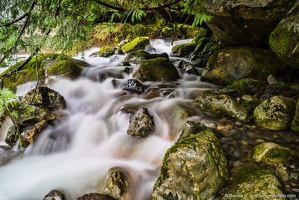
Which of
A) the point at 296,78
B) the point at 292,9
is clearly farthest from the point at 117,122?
the point at 296,78

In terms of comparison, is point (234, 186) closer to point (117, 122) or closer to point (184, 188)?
point (184, 188)

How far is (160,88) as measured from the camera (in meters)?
6.70

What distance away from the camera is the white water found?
378 centimetres

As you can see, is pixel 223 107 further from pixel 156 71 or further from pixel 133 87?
pixel 156 71

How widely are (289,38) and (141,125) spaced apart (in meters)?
3.61

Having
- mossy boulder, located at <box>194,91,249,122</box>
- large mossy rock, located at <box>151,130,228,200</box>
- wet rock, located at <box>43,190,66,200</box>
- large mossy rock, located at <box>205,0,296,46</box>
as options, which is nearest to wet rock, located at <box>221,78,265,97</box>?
mossy boulder, located at <box>194,91,249,122</box>

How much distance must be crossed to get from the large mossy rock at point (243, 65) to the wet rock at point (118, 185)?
4.53 m

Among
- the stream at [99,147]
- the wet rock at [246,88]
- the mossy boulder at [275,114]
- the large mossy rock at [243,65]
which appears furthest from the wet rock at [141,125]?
the large mossy rock at [243,65]

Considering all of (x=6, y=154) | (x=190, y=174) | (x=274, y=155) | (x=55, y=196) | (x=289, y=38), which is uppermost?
(x=289, y=38)

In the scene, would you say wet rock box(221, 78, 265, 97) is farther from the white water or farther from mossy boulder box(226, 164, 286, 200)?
mossy boulder box(226, 164, 286, 200)

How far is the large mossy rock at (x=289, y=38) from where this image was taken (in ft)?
14.5

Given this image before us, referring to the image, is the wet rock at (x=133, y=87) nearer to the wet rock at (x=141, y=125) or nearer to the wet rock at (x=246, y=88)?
the wet rock at (x=141, y=125)

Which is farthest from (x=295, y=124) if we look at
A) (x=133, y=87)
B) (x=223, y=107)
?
(x=133, y=87)

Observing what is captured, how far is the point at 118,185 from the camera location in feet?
10.9
